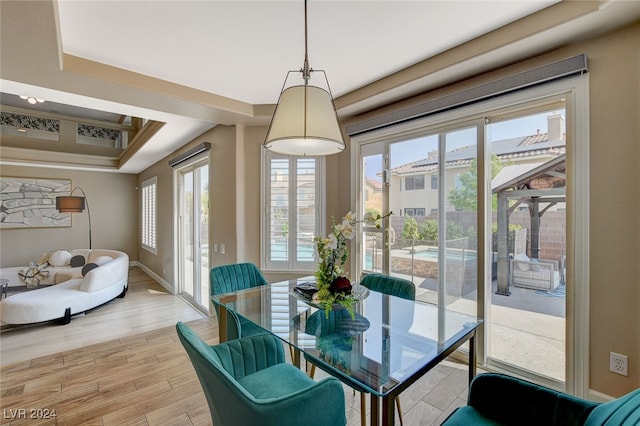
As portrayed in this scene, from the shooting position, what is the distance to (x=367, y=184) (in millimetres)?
3143

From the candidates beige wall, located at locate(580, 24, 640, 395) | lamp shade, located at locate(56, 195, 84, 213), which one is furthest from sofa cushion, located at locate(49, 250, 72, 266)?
beige wall, located at locate(580, 24, 640, 395)

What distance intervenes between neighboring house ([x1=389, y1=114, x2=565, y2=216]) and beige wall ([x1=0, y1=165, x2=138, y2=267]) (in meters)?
7.41

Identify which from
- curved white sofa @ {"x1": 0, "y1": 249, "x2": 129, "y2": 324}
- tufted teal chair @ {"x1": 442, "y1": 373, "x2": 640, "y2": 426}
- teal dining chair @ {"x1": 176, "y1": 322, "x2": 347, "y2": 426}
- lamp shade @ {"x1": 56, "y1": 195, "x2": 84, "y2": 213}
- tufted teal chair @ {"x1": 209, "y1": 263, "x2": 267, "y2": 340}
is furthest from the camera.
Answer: lamp shade @ {"x1": 56, "y1": 195, "x2": 84, "y2": 213}

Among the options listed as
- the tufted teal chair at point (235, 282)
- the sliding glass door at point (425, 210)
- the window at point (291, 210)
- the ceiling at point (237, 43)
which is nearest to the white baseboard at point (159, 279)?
the window at point (291, 210)

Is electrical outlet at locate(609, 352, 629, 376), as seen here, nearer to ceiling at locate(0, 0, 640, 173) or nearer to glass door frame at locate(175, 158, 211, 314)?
ceiling at locate(0, 0, 640, 173)

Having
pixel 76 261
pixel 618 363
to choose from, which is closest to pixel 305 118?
pixel 618 363

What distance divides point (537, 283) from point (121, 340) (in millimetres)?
4057

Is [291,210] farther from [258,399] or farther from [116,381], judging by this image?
[258,399]

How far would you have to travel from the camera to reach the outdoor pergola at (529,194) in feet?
6.61

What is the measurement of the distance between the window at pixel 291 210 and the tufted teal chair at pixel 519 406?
2.30 meters

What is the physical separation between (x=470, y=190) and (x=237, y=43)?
2157 mm

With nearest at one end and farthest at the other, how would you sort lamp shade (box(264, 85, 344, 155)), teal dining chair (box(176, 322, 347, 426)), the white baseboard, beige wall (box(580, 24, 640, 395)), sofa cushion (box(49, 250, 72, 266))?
1. teal dining chair (box(176, 322, 347, 426))
2. lamp shade (box(264, 85, 344, 155))
3. beige wall (box(580, 24, 640, 395))
4. the white baseboard
5. sofa cushion (box(49, 250, 72, 266))

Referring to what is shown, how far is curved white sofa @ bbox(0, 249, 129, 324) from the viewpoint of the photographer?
3377mm

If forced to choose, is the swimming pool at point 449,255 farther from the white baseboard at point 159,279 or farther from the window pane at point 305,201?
the white baseboard at point 159,279
